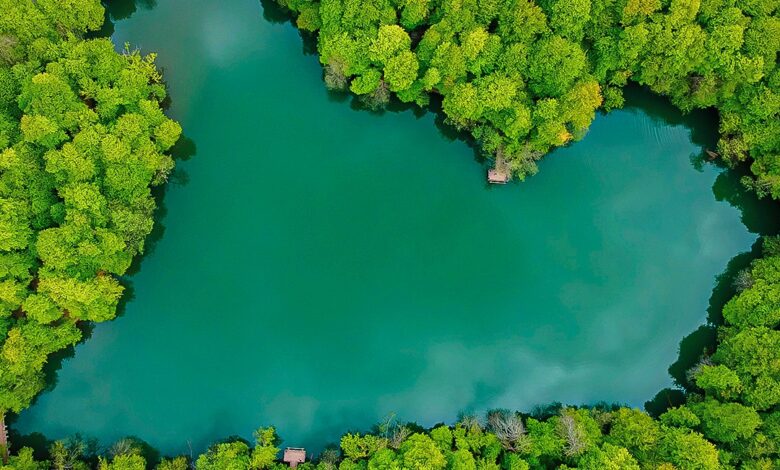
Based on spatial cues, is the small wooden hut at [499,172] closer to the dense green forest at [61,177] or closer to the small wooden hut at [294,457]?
the dense green forest at [61,177]

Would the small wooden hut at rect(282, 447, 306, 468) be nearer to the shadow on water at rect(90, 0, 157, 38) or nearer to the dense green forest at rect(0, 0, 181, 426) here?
the dense green forest at rect(0, 0, 181, 426)

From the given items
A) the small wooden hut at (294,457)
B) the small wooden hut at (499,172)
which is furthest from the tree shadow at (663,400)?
the small wooden hut at (294,457)

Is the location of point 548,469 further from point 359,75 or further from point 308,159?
point 359,75

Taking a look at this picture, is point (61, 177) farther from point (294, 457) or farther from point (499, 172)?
point (499, 172)

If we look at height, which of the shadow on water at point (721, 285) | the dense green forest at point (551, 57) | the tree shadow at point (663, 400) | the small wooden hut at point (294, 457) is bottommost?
the small wooden hut at point (294, 457)

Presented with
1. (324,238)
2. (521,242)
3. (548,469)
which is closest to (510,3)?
(521,242)

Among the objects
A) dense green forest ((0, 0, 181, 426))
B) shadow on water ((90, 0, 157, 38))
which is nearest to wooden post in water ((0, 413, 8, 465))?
dense green forest ((0, 0, 181, 426))

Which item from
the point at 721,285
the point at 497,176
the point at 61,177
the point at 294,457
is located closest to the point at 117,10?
the point at 61,177
